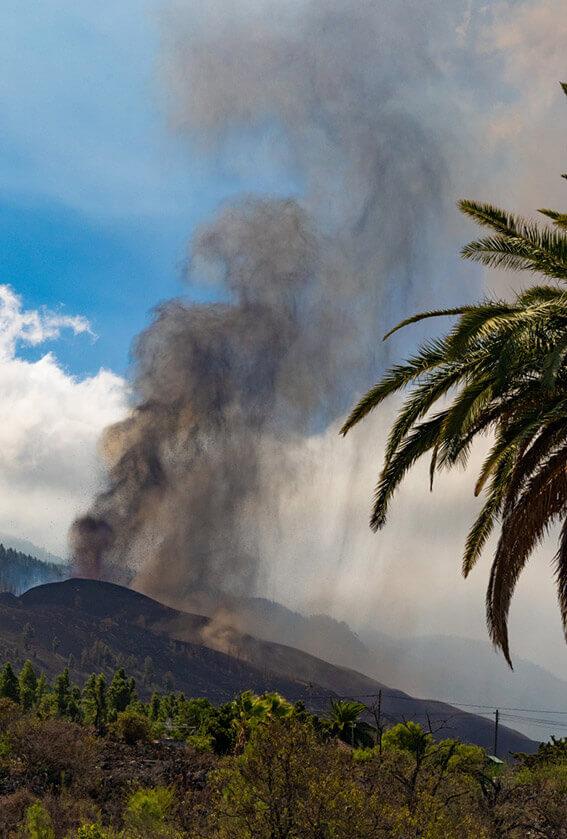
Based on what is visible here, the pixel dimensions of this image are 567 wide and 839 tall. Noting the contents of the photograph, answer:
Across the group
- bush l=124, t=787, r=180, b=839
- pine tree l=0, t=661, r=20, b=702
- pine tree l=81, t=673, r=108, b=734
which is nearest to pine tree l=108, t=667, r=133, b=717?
pine tree l=81, t=673, r=108, b=734

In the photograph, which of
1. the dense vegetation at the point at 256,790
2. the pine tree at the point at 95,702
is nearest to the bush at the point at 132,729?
the dense vegetation at the point at 256,790

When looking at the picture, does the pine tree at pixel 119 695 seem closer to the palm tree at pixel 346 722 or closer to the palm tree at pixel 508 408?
the palm tree at pixel 346 722

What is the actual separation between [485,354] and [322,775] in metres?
5.61

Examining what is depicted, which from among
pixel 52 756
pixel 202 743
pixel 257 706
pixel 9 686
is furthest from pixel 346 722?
pixel 9 686

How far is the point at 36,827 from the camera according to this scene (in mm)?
12594

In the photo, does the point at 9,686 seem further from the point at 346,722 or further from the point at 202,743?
the point at 202,743

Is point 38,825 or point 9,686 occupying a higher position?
point 38,825

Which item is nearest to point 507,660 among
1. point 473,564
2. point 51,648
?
point 473,564

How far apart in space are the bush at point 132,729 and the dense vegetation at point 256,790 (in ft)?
0.85

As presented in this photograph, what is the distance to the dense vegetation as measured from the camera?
9352 mm

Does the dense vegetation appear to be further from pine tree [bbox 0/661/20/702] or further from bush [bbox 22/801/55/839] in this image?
pine tree [bbox 0/661/20/702]

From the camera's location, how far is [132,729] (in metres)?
32.2

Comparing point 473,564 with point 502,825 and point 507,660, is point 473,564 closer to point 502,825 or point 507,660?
point 507,660

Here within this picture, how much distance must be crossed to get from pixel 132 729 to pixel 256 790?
2427 cm
